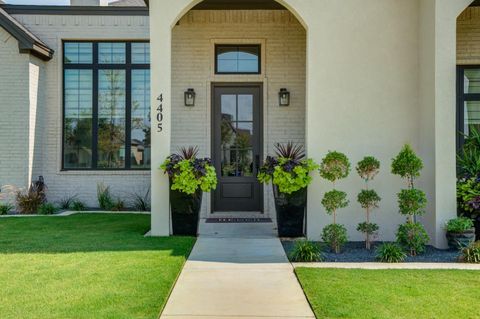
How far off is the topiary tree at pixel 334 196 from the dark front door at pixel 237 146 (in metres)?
3.13

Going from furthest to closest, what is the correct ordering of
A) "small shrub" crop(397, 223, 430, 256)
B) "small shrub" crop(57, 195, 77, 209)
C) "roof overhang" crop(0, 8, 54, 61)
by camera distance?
"small shrub" crop(57, 195, 77, 209) < "roof overhang" crop(0, 8, 54, 61) < "small shrub" crop(397, 223, 430, 256)

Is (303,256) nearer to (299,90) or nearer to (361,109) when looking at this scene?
(361,109)

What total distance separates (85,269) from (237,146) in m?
5.14

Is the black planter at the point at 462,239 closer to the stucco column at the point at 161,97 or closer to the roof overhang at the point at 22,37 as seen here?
the stucco column at the point at 161,97

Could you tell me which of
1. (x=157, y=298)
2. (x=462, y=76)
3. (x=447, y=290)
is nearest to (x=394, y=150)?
(x=447, y=290)

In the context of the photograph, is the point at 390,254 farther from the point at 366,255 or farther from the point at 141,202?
the point at 141,202

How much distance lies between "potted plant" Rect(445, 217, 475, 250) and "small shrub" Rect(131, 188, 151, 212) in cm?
642

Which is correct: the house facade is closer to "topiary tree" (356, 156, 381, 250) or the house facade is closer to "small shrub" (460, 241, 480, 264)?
Answer: "topiary tree" (356, 156, 381, 250)

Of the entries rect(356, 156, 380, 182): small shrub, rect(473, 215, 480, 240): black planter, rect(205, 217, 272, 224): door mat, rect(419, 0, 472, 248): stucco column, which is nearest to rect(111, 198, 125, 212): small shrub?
rect(205, 217, 272, 224): door mat

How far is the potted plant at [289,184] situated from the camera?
23.0 feet

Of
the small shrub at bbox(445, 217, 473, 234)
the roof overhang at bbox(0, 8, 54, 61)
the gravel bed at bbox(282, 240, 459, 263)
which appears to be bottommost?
the gravel bed at bbox(282, 240, 459, 263)

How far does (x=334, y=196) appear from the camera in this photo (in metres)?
6.50

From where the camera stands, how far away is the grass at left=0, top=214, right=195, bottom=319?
3967mm

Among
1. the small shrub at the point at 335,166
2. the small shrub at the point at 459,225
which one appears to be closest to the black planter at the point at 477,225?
the small shrub at the point at 459,225
